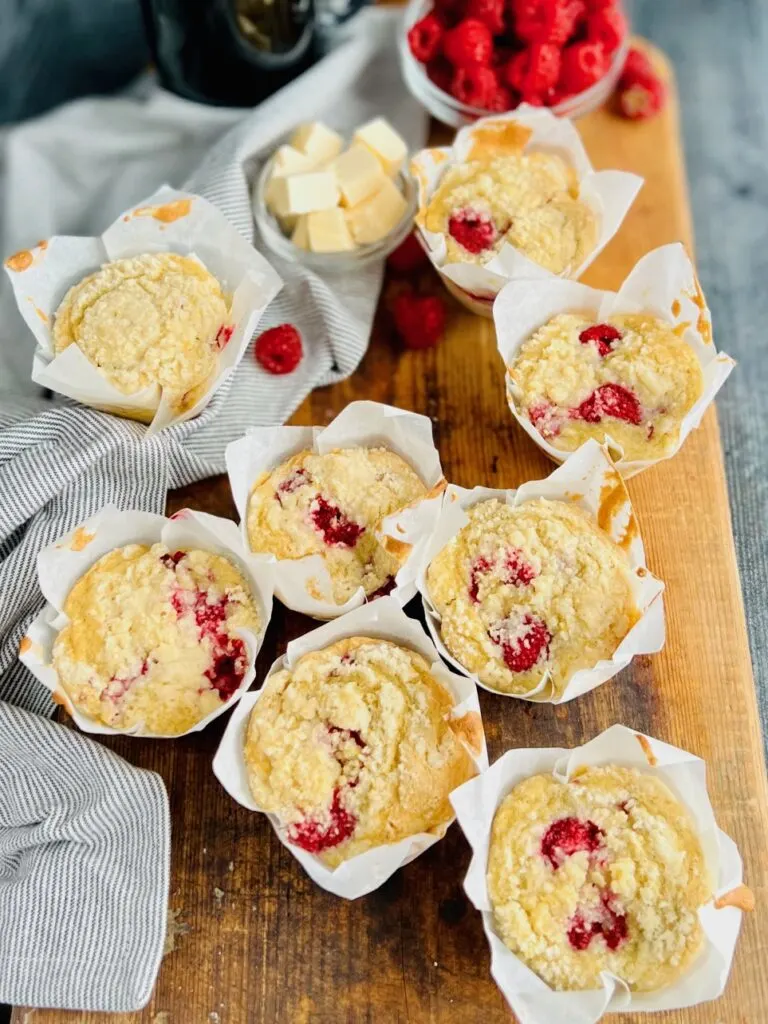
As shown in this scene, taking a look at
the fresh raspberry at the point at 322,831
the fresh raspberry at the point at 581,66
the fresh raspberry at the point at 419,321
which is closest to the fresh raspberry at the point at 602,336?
the fresh raspberry at the point at 419,321

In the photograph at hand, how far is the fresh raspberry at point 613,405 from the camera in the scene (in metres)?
2.17

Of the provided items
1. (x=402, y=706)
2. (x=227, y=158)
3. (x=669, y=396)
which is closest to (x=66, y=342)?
(x=227, y=158)

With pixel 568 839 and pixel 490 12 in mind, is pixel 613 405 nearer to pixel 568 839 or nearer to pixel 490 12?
pixel 568 839

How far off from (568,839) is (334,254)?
152 cm

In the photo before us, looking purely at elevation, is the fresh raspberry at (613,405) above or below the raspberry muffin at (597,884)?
above

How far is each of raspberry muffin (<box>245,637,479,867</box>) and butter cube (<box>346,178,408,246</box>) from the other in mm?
1132

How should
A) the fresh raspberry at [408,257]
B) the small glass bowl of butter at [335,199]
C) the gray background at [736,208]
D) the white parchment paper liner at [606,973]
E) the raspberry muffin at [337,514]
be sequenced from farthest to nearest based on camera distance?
the gray background at [736,208]
the fresh raspberry at [408,257]
the small glass bowl of butter at [335,199]
the raspberry muffin at [337,514]
the white parchment paper liner at [606,973]

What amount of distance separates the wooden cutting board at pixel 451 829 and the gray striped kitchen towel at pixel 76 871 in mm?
68

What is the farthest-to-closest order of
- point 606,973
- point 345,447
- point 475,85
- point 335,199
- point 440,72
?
point 440,72, point 475,85, point 335,199, point 345,447, point 606,973

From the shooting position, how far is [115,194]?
2824 mm

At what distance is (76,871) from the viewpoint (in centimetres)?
198

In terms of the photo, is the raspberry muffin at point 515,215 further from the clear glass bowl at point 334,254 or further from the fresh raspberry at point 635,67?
the fresh raspberry at point 635,67

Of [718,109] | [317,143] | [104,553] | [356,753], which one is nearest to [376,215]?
[317,143]

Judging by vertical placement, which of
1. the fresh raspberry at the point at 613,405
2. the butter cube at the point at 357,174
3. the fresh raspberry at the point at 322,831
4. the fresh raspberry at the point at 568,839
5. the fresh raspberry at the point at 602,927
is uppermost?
the butter cube at the point at 357,174
